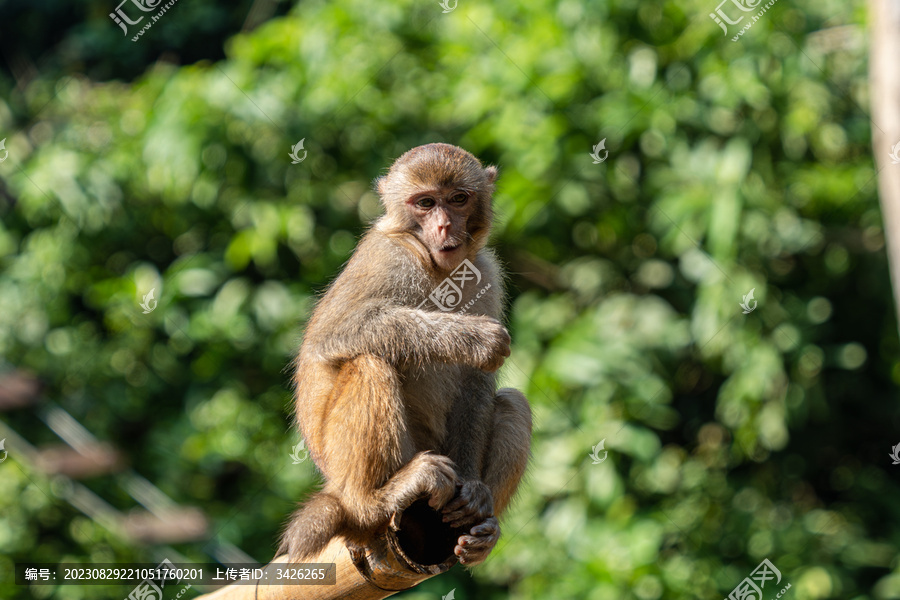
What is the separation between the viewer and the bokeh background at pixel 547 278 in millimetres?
7559

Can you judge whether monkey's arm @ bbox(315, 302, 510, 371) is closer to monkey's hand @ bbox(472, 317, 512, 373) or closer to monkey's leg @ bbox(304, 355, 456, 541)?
monkey's hand @ bbox(472, 317, 512, 373)

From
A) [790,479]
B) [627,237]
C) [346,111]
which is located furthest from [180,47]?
[790,479]

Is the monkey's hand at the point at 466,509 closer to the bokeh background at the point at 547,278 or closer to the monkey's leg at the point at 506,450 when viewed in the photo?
the monkey's leg at the point at 506,450

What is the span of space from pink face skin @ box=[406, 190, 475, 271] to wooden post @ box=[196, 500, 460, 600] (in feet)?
4.52

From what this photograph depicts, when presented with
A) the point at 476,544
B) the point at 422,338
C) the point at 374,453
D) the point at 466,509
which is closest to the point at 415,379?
the point at 422,338

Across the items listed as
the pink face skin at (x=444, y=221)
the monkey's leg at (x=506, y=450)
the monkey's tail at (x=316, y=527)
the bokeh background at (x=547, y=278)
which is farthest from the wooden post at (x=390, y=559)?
the bokeh background at (x=547, y=278)

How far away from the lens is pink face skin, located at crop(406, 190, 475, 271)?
495 cm

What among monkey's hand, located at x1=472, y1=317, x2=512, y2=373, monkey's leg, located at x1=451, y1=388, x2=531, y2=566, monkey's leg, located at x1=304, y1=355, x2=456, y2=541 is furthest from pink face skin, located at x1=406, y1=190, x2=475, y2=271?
monkey's leg, located at x1=451, y1=388, x2=531, y2=566

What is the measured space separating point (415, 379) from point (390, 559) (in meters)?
1.06

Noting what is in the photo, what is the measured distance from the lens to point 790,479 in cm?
845

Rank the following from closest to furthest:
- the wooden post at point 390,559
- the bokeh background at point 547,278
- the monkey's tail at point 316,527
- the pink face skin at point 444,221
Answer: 1. the wooden post at point 390,559
2. the monkey's tail at point 316,527
3. the pink face skin at point 444,221
4. the bokeh background at point 547,278

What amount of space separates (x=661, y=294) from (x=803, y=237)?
4.25ft

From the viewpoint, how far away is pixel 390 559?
416cm

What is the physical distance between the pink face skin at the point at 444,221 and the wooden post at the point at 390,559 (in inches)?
54.3
